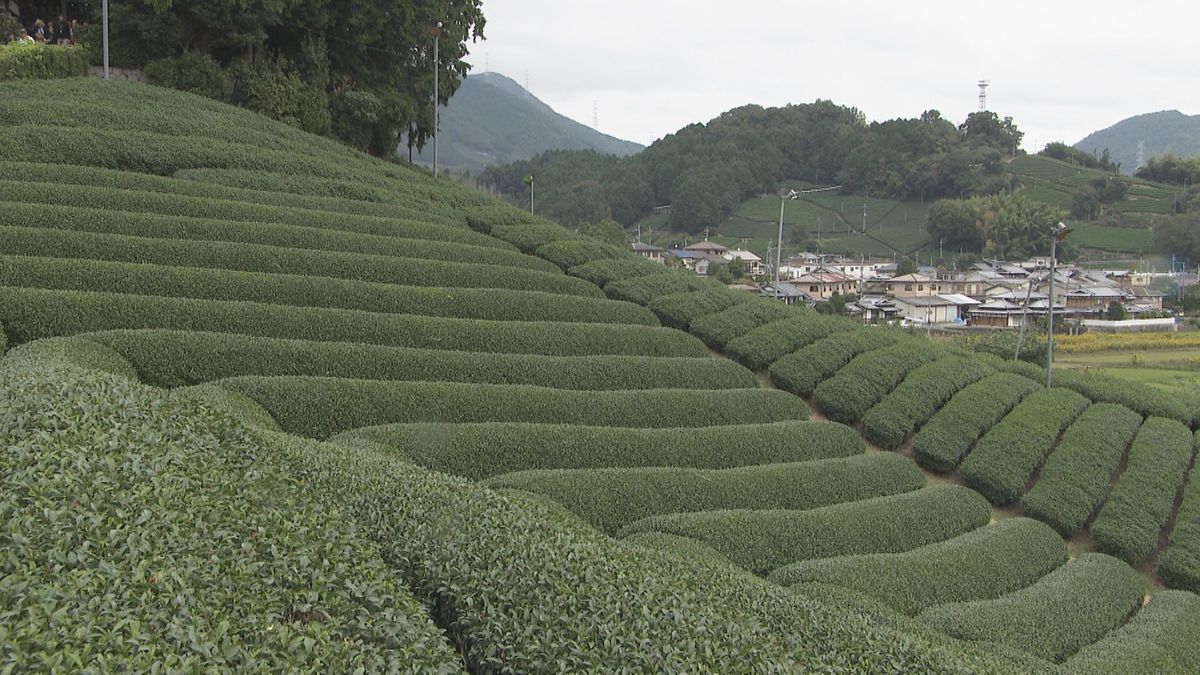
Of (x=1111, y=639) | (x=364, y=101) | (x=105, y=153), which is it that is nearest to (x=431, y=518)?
(x=1111, y=639)

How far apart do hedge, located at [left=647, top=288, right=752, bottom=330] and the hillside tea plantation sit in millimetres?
71

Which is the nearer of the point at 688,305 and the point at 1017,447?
the point at 1017,447

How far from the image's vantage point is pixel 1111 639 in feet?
36.3

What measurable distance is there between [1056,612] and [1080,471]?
4.56m

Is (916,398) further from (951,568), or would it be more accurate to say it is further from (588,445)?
(588,445)

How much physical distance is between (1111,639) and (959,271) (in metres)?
61.2

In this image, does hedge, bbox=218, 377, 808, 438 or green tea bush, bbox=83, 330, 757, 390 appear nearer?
hedge, bbox=218, 377, 808, 438

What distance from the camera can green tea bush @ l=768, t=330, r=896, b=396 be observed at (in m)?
17.1

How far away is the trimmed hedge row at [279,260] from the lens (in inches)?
580

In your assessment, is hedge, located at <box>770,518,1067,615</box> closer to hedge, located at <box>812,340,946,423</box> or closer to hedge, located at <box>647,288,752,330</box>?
hedge, located at <box>812,340,946,423</box>

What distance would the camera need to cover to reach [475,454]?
38.9 feet

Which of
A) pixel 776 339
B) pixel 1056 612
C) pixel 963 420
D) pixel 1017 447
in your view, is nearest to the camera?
pixel 1056 612

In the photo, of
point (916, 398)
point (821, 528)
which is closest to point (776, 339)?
point (916, 398)

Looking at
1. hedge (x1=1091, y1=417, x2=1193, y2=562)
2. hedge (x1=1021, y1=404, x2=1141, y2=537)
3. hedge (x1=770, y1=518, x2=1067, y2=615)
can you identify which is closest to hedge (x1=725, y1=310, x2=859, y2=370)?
hedge (x1=1021, y1=404, x2=1141, y2=537)
